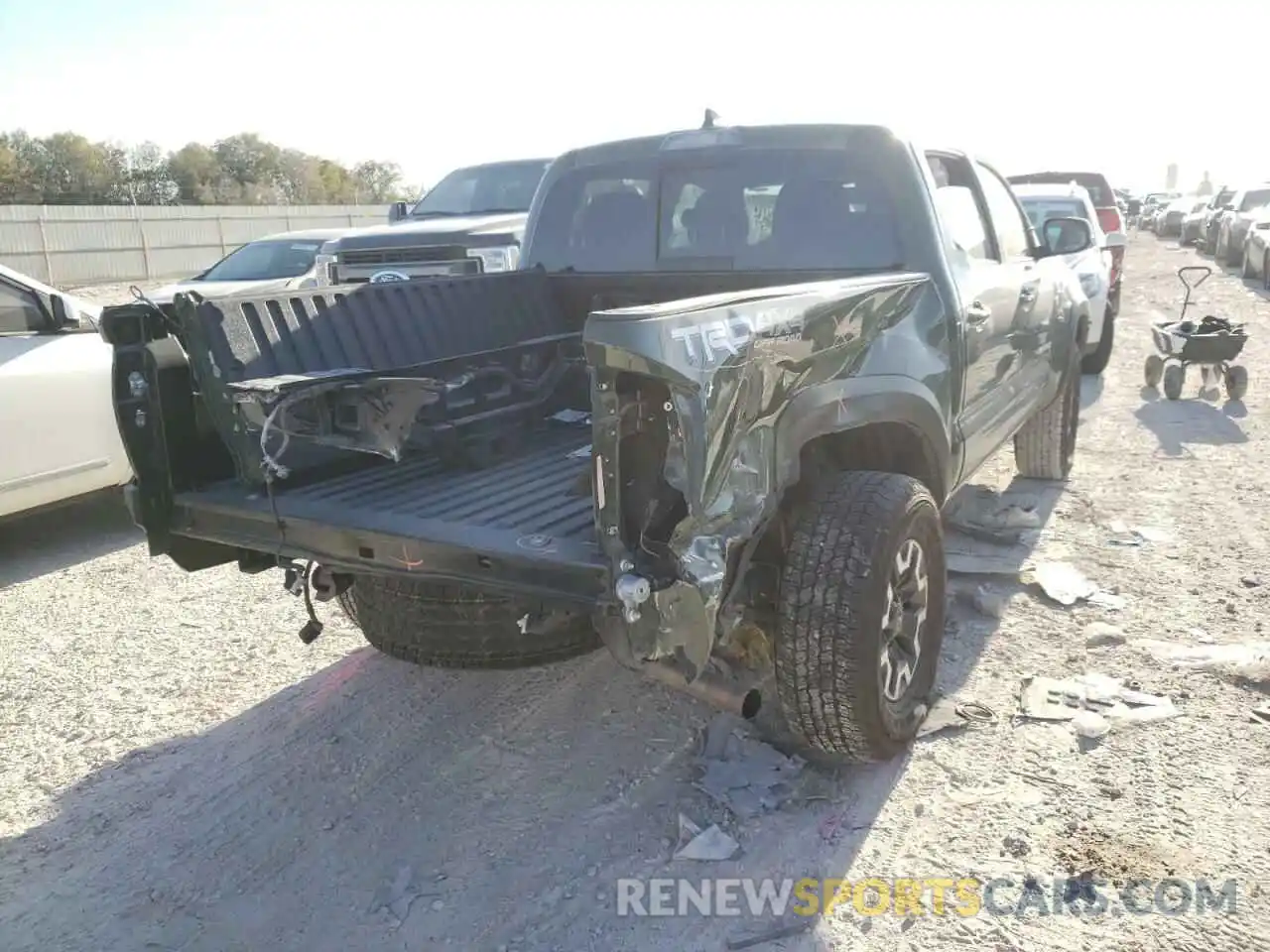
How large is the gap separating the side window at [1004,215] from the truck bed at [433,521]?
2361mm

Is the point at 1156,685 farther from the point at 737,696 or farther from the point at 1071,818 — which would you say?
the point at 737,696

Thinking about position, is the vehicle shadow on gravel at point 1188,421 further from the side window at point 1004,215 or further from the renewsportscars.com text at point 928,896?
the renewsportscars.com text at point 928,896

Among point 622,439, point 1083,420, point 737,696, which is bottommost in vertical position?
point 1083,420

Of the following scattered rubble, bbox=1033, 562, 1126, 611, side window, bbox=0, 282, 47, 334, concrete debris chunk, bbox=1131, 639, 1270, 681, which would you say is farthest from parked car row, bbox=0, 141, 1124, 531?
concrete debris chunk, bbox=1131, 639, 1270, 681

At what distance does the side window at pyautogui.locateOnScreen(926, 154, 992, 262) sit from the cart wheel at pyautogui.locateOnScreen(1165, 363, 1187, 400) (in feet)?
17.5

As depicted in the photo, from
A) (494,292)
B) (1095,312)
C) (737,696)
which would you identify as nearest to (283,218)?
(1095,312)

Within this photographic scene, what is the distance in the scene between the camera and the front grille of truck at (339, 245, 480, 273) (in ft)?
27.8

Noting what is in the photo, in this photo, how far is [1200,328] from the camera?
906 centimetres

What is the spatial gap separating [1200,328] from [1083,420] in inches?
64.3

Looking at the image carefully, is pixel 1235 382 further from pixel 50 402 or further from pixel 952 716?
pixel 50 402

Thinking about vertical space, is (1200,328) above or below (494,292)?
below

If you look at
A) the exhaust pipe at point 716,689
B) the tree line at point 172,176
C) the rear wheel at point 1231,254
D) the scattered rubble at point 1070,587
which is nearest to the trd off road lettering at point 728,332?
the exhaust pipe at point 716,689

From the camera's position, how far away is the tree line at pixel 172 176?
4981 centimetres

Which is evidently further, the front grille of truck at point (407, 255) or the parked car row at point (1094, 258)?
the parked car row at point (1094, 258)
